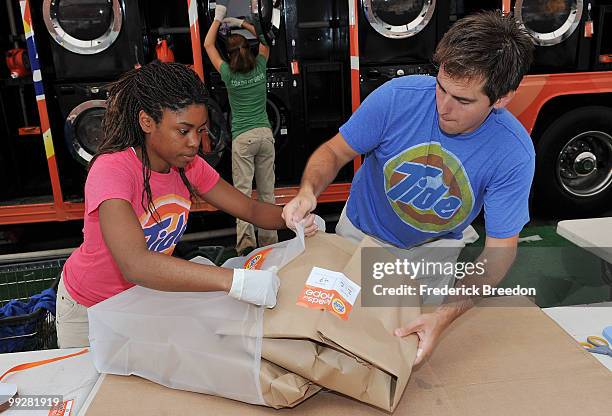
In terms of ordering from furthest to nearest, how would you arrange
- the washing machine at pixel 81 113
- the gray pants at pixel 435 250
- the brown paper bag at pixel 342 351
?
the washing machine at pixel 81 113, the gray pants at pixel 435 250, the brown paper bag at pixel 342 351

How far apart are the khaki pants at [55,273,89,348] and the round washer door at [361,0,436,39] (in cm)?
336

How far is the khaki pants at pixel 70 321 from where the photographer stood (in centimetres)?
173

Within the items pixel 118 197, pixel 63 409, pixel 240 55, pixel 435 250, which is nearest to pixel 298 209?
pixel 118 197

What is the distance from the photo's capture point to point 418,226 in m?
1.92

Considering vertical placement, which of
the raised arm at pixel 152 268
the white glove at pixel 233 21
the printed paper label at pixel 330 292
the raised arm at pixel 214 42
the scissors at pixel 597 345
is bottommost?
the scissors at pixel 597 345

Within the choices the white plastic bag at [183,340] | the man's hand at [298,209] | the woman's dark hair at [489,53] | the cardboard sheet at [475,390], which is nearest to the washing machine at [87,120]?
the man's hand at [298,209]

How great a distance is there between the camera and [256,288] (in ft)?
4.14

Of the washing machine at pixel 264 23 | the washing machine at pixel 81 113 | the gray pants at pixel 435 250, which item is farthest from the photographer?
the washing machine at pixel 81 113

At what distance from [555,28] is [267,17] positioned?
2376mm

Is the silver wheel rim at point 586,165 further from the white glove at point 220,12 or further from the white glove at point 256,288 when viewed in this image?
the white glove at point 256,288

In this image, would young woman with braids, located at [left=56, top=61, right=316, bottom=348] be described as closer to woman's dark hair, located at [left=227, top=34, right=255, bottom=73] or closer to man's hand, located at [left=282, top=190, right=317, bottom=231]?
man's hand, located at [left=282, top=190, right=317, bottom=231]

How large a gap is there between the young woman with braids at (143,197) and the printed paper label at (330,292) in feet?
0.28

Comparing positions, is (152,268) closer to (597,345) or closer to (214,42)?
(597,345)

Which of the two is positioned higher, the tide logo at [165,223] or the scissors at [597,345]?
the tide logo at [165,223]
